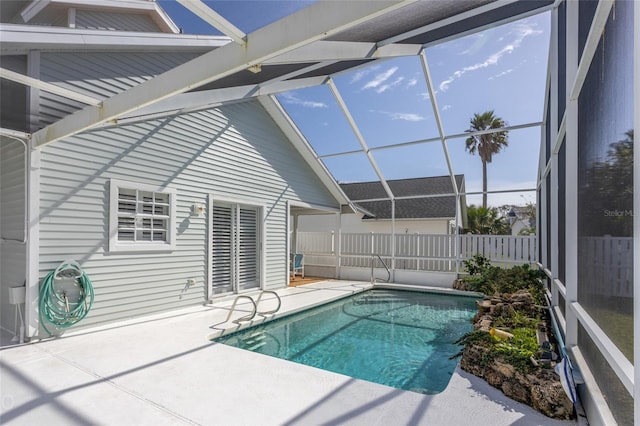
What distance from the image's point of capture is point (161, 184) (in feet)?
21.5

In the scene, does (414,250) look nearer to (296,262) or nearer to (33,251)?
(296,262)

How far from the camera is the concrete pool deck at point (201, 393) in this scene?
2.88 meters

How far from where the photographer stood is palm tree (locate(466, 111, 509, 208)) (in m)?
23.4

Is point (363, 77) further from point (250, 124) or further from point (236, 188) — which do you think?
point (236, 188)

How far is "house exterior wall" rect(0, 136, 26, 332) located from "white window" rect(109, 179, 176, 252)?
3.79ft

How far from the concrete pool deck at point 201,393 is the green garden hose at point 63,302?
36cm

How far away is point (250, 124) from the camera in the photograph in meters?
8.73

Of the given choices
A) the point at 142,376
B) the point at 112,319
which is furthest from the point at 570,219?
the point at 112,319

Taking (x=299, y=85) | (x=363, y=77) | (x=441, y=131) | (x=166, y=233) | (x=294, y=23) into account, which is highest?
(x=363, y=77)

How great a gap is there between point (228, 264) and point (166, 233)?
1977 millimetres

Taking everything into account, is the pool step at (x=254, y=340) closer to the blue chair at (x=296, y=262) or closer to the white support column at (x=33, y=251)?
the white support column at (x=33, y=251)

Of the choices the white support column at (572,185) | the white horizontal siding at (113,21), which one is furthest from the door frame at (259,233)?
the white support column at (572,185)

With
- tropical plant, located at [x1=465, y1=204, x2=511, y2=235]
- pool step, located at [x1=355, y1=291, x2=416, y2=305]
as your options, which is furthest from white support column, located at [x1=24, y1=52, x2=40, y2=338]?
tropical plant, located at [x1=465, y1=204, x2=511, y2=235]

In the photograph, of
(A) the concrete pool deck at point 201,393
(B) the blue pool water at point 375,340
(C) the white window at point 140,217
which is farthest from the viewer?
(C) the white window at point 140,217
